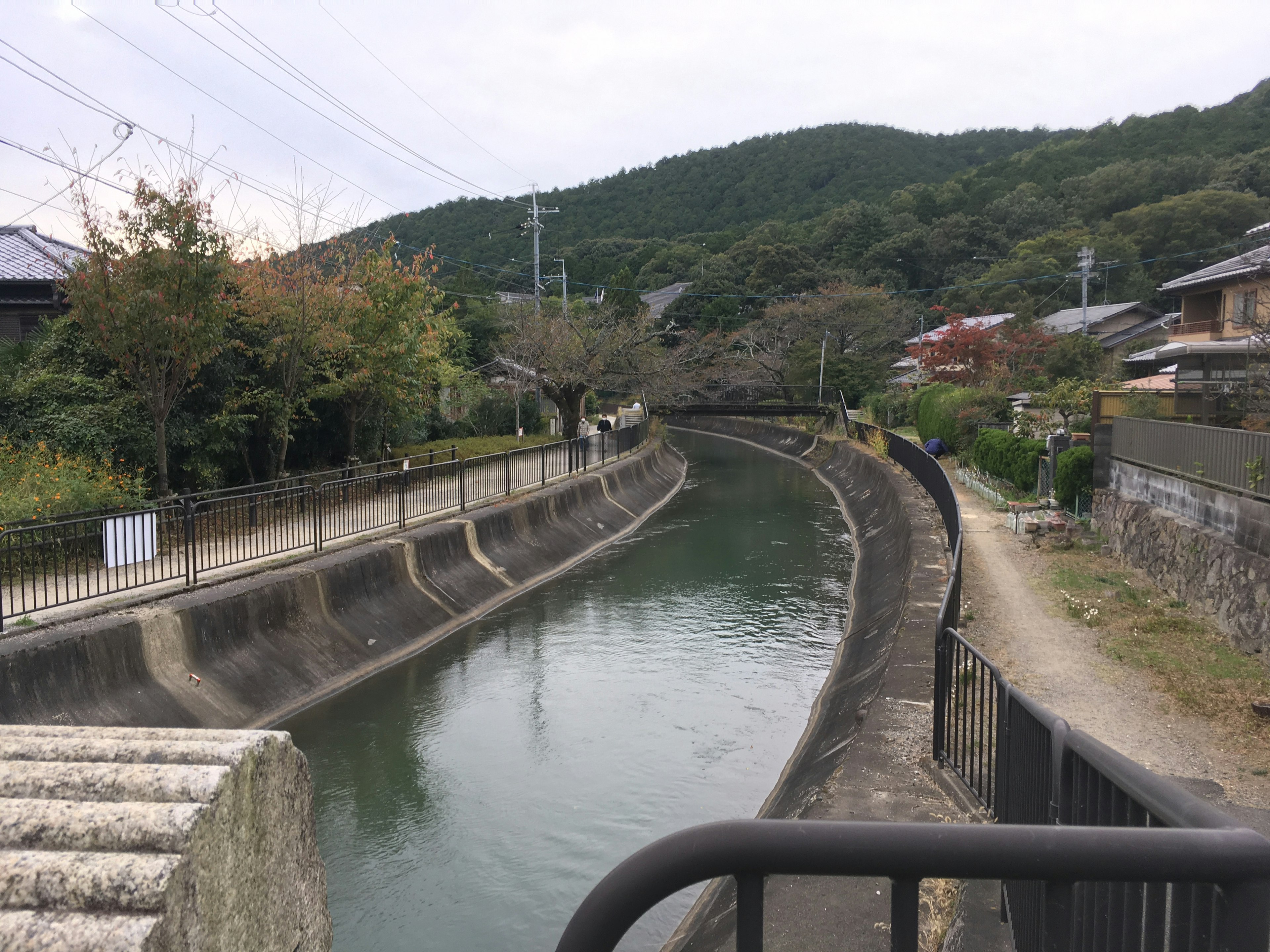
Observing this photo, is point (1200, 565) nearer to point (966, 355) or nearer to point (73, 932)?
point (73, 932)

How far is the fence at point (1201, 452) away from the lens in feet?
36.8

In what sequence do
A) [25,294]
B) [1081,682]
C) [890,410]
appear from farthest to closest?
[890,410] < [25,294] < [1081,682]

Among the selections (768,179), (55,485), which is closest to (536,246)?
(55,485)

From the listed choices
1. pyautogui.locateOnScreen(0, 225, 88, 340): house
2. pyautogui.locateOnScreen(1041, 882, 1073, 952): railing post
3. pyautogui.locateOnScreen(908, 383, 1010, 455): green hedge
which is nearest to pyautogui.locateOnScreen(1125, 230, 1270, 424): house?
pyautogui.locateOnScreen(908, 383, 1010, 455): green hedge

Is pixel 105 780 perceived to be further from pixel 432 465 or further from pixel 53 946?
pixel 432 465

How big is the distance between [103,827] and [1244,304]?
27568 millimetres

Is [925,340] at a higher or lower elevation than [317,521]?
higher

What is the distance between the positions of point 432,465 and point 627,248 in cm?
8619

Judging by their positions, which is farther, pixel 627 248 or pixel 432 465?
pixel 627 248

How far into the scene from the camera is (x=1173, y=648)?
10539mm

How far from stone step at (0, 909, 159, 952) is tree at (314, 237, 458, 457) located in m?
17.3

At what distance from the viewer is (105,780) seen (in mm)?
2949

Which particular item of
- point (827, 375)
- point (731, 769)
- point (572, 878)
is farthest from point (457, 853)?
point (827, 375)

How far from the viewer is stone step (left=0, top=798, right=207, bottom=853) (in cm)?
268
